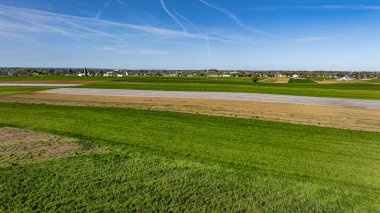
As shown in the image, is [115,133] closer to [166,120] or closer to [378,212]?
[166,120]

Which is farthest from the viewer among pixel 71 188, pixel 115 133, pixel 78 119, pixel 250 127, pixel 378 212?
pixel 78 119

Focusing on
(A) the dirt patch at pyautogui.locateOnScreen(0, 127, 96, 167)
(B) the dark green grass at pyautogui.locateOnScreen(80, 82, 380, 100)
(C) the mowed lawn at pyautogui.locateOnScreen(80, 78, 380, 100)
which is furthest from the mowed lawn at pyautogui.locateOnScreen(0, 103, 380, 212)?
(C) the mowed lawn at pyautogui.locateOnScreen(80, 78, 380, 100)

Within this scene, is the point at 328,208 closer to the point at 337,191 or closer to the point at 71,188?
the point at 337,191

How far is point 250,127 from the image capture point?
18781 mm

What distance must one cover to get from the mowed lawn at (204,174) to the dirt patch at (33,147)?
72cm

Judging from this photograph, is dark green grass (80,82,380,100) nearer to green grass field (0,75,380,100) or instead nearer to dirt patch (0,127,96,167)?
green grass field (0,75,380,100)

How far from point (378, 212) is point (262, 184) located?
2839 mm

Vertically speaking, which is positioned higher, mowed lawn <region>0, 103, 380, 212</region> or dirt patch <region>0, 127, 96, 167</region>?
dirt patch <region>0, 127, 96, 167</region>

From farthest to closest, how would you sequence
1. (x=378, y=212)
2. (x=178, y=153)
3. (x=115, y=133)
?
(x=115, y=133) < (x=178, y=153) < (x=378, y=212)

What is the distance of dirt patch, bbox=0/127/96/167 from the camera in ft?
36.5

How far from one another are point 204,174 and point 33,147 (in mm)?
7178

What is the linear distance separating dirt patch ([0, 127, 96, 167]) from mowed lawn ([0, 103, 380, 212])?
72 centimetres

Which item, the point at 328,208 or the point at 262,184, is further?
the point at 262,184

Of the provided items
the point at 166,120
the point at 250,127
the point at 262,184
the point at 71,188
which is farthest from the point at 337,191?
the point at 166,120
